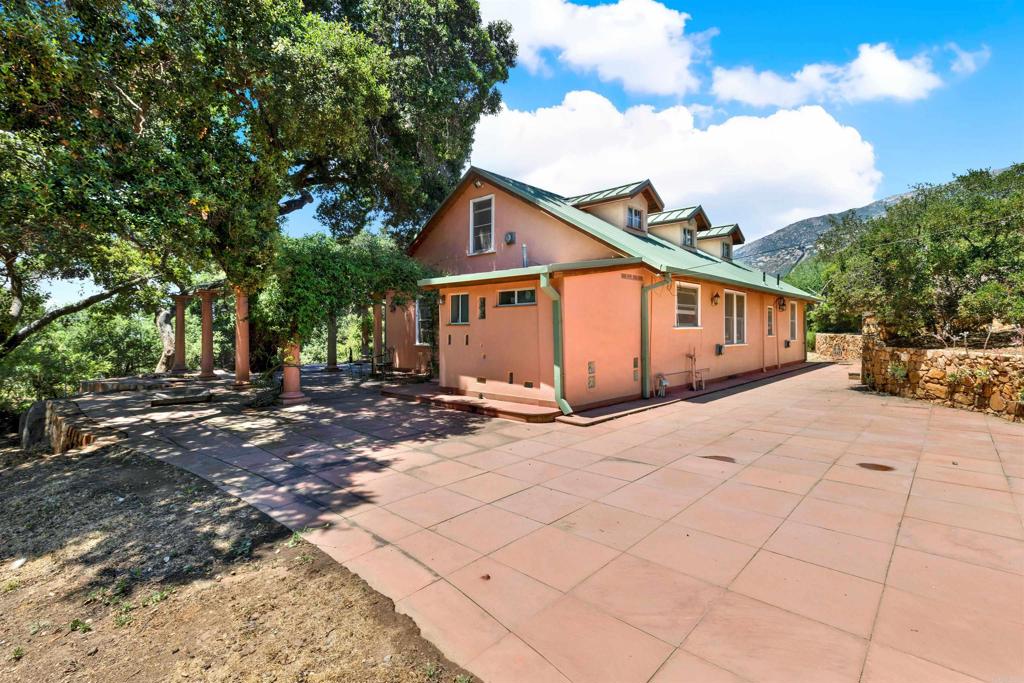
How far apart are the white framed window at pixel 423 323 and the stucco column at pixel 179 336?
7.52 m

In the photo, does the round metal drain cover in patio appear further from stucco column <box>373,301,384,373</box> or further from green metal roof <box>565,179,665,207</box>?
stucco column <box>373,301,384,373</box>

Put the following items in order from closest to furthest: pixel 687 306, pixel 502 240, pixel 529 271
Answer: pixel 529 271 < pixel 687 306 < pixel 502 240

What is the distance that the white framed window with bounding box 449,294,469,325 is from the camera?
10.3m

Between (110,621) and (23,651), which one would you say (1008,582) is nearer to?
(110,621)

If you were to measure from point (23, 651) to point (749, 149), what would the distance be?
813 inches

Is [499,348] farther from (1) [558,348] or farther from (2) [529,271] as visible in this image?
(2) [529,271]

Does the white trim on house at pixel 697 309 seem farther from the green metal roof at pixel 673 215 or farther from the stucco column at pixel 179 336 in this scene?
the stucco column at pixel 179 336

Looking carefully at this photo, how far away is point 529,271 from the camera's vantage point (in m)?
8.35

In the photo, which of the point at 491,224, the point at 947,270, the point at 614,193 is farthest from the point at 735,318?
the point at 491,224

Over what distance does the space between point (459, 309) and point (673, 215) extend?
9.59 metres

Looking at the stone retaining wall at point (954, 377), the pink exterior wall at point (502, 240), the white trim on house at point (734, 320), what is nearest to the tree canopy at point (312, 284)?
the pink exterior wall at point (502, 240)

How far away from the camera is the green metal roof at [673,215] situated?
1552 centimetres

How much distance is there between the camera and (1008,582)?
2855 mm

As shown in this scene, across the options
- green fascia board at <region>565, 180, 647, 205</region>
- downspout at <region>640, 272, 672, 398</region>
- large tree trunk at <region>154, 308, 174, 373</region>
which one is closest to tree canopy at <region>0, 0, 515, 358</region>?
large tree trunk at <region>154, 308, 174, 373</region>
